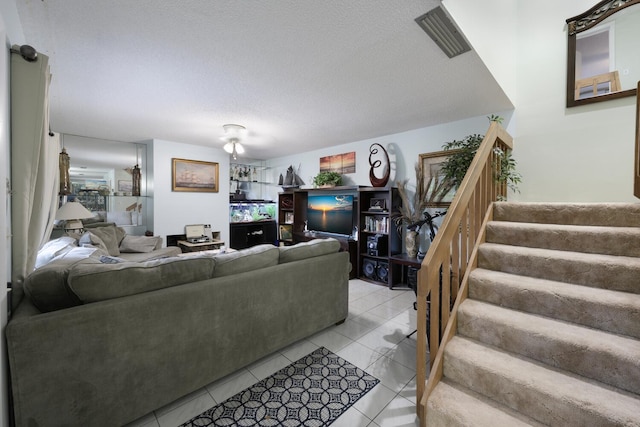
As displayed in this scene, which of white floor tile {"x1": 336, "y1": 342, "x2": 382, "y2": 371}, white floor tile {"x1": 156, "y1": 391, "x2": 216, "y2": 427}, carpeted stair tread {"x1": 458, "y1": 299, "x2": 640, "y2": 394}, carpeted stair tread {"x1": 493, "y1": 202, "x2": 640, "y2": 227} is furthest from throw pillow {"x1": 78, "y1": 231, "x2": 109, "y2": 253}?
carpeted stair tread {"x1": 493, "y1": 202, "x2": 640, "y2": 227}

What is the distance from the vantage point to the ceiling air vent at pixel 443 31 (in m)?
1.55

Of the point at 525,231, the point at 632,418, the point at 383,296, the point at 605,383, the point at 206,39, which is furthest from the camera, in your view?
the point at 383,296

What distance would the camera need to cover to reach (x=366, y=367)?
1.92 metres

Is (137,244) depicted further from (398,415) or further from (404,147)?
A: (404,147)

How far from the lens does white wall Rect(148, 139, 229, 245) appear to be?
14.7ft

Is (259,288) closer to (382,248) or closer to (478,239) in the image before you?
(478,239)

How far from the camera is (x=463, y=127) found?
3.44 m

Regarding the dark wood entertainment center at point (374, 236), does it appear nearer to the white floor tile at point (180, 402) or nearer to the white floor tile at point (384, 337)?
the white floor tile at point (384, 337)

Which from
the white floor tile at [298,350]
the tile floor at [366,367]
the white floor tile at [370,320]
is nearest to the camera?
the tile floor at [366,367]

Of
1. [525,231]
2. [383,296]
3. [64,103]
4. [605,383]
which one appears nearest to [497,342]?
[605,383]

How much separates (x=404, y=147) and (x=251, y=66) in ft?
8.85

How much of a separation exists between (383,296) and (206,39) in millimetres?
3247

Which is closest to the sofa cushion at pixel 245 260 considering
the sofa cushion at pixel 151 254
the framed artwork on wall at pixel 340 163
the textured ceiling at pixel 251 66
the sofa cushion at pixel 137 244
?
the textured ceiling at pixel 251 66

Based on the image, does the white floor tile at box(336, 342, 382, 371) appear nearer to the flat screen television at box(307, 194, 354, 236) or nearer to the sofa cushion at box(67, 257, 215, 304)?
the sofa cushion at box(67, 257, 215, 304)
